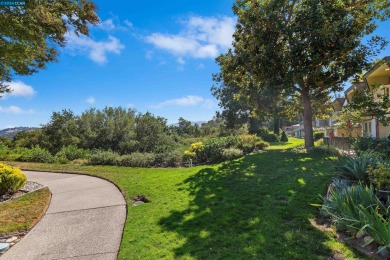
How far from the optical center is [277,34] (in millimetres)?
14281

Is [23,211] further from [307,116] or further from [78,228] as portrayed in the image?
[307,116]

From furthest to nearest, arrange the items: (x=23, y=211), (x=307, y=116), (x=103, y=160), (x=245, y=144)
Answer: (x=245, y=144) < (x=307, y=116) < (x=103, y=160) < (x=23, y=211)

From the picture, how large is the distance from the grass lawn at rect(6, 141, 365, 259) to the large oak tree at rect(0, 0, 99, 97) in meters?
5.13

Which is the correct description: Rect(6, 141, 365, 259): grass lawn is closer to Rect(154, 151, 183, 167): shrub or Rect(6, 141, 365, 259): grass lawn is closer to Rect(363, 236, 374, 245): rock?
Rect(363, 236, 374, 245): rock

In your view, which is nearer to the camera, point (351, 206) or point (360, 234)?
point (360, 234)

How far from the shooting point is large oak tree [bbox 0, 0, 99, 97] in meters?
6.49

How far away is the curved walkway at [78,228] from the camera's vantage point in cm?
446

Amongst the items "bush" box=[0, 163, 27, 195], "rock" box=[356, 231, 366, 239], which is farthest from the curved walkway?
"rock" box=[356, 231, 366, 239]

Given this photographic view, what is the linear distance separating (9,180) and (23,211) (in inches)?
87.0

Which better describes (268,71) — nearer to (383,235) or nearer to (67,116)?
(383,235)

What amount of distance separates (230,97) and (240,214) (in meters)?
37.4

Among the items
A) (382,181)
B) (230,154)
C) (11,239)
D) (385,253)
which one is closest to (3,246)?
(11,239)

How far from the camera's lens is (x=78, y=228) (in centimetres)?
548

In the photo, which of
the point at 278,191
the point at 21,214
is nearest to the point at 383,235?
the point at 278,191
